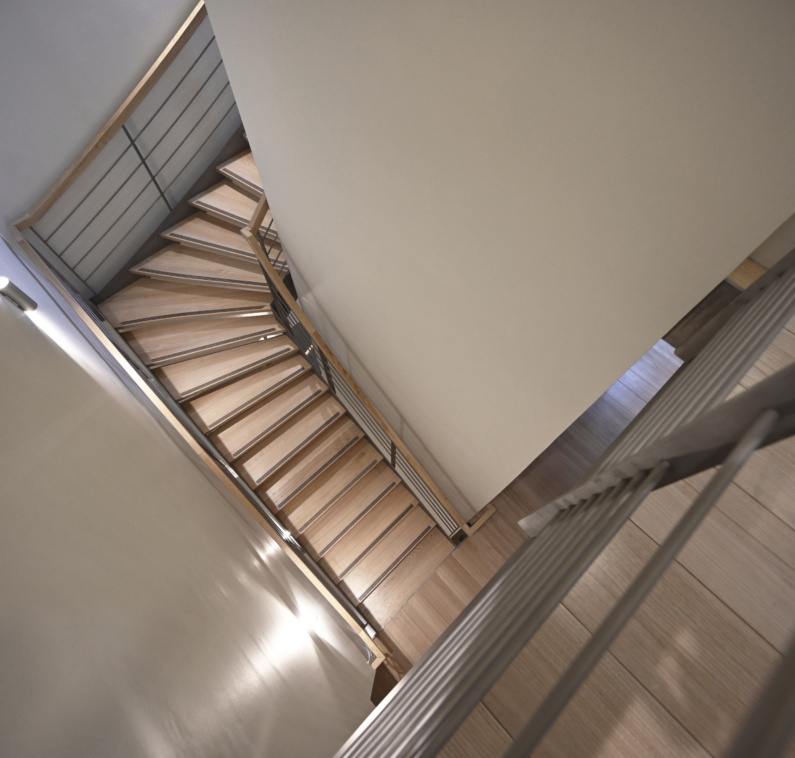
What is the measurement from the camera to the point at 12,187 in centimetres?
312

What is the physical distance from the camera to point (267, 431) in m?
4.15

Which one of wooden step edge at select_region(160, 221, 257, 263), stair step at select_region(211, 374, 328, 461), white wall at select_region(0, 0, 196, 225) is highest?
white wall at select_region(0, 0, 196, 225)

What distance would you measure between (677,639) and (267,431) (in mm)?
3626

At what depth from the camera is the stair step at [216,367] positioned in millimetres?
4074

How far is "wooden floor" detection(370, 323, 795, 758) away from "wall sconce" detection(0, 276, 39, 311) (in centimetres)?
212

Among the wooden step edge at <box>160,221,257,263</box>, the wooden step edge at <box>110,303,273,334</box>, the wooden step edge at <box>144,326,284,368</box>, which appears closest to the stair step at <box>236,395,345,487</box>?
the wooden step edge at <box>144,326,284,368</box>

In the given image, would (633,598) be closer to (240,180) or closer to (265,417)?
(265,417)

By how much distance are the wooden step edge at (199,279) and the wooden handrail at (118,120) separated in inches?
39.3

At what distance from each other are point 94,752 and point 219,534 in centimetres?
142

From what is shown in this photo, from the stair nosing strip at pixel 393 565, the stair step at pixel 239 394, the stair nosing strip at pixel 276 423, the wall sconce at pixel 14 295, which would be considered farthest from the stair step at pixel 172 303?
the stair nosing strip at pixel 393 565

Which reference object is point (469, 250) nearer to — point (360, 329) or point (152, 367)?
point (360, 329)

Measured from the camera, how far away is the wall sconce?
1667 millimetres

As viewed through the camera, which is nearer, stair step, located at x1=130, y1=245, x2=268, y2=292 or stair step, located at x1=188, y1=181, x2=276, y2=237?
stair step, located at x1=130, y1=245, x2=268, y2=292

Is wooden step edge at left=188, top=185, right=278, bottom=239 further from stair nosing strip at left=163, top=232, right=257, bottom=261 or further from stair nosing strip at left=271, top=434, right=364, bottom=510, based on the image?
stair nosing strip at left=271, top=434, right=364, bottom=510
